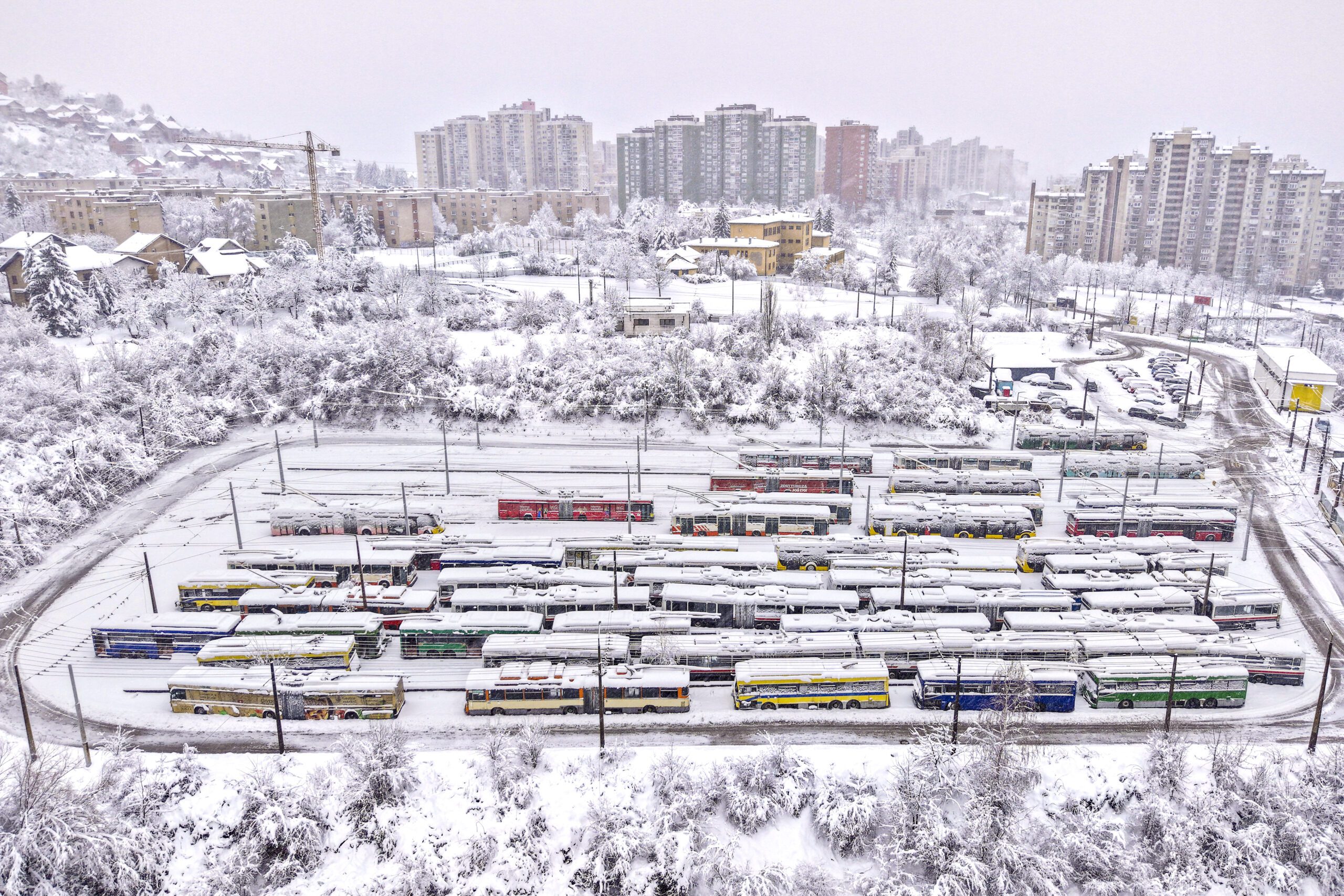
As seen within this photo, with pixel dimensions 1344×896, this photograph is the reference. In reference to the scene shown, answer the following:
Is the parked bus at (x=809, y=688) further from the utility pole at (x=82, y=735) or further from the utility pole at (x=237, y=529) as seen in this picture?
the utility pole at (x=237, y=529)

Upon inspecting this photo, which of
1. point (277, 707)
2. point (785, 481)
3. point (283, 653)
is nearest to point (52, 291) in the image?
point (283, 653)

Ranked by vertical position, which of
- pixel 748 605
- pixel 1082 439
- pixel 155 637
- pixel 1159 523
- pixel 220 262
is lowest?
pixel 155 637

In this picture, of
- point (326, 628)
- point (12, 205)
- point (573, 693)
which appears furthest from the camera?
point (12, 205)

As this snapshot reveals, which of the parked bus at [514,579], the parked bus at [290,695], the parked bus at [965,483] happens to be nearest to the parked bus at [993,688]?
the parked bus at [514,579]

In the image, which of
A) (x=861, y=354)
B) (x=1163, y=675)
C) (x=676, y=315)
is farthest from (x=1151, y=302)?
(x=1163, y=675)

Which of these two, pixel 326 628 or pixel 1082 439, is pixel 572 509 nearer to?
pixel 326 628

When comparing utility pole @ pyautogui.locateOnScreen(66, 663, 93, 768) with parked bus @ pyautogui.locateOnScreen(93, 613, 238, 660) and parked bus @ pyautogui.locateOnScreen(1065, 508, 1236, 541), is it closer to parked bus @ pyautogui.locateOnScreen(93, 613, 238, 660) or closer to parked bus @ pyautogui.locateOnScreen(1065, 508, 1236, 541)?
parked bus @ pyautogui.locateOnScreen(93, 613, 238, 660)
